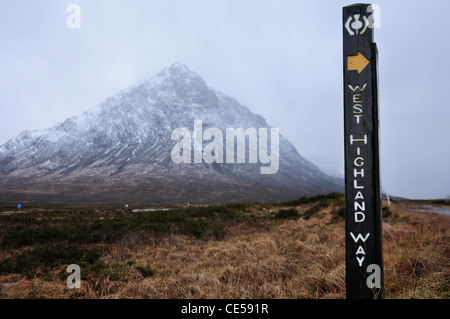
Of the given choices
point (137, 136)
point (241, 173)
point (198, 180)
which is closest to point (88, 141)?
point (137, 136)

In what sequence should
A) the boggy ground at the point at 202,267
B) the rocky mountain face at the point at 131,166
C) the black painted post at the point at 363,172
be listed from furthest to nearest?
the rocky mountain face at the point at 131,166 → the boggy ground at the point at 202,267 → the black painted post at the point at 363,172

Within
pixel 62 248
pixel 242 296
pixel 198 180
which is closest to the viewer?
pixel 242 296

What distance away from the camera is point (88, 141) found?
162 meters

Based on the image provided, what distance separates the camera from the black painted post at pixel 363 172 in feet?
8.54

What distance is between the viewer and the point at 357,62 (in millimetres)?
2701

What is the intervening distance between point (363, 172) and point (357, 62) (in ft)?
4.11

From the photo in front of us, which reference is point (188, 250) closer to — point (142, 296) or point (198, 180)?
point (142, 296)

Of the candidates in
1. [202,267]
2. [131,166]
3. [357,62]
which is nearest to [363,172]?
[357,62]

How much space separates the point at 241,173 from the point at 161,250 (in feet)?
455

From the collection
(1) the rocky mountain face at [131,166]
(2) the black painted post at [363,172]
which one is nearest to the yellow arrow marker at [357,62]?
(2) the black painted post at [363,172]

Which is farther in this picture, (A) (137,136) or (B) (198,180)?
(A) (137,136)

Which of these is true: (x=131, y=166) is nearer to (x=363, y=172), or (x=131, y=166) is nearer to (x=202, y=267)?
(x=202, y=267)

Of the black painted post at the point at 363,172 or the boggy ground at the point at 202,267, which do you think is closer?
the black painted post at the point at 363,172

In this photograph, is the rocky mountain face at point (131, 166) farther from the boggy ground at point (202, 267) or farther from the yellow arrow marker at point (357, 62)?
the yellow arrow marker at point (357, 62)
